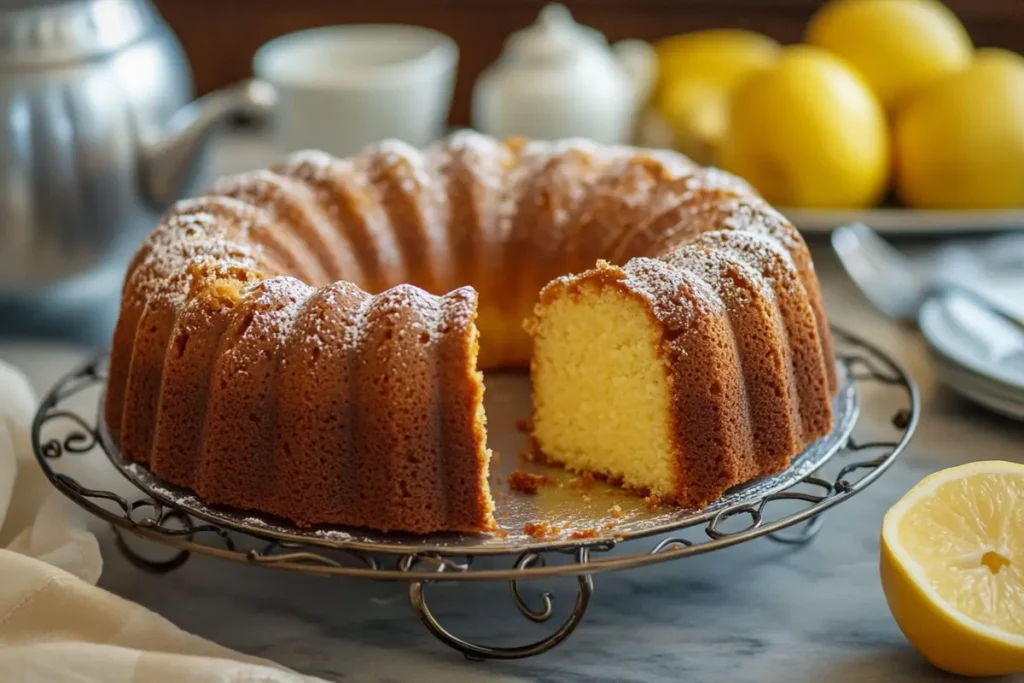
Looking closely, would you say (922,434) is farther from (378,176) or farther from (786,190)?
(378,176)

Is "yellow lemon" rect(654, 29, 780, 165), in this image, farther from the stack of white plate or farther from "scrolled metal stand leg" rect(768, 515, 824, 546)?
"scrolled metal stand leg" rect(768, 515, 824, 546)

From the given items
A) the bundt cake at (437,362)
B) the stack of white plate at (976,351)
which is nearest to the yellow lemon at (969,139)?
the stack of white plate at (976,351)

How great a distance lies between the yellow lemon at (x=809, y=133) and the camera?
6.93 ft

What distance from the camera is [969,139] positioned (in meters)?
2.12

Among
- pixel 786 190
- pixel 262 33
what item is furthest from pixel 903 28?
pixel 262 33

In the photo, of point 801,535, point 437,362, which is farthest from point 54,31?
point 801,535

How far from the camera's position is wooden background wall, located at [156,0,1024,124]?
113 inches

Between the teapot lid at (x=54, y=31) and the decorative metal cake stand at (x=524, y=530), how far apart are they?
0.67 metres

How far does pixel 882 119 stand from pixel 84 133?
1.48 m

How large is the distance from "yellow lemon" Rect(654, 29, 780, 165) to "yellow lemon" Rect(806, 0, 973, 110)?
0.63ft

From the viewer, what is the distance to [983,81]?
2127mm

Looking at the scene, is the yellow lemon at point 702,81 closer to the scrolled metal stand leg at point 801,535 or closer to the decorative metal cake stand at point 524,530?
the decorative metal cake stand at point 524,530

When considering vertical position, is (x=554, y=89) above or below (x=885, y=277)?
above

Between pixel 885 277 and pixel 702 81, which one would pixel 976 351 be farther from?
pixel 702 81
